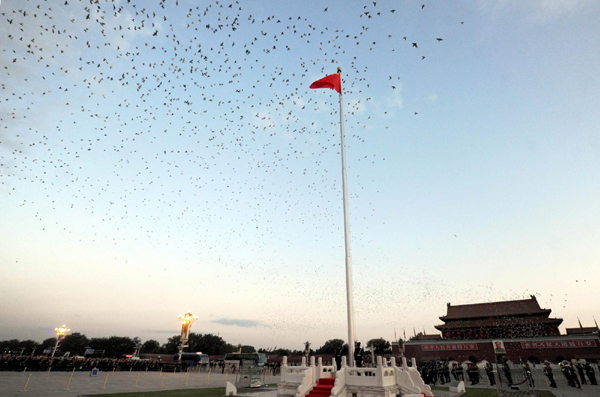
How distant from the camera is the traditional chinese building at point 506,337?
135 feet

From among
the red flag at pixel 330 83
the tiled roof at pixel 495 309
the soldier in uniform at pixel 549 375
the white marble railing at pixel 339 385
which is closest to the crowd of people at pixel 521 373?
the soldier in uniform at pixel 549 375

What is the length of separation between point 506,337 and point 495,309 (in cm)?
850

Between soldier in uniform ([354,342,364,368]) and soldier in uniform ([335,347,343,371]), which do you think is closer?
soldier in uniform ([354,342,364,368])

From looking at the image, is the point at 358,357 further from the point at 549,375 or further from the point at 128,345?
the point at 128,345

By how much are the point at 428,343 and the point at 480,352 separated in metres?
7.09

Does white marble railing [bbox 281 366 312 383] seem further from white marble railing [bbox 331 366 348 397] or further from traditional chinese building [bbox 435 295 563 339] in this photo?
traditional chinese building [bbox 435 295 563 339]

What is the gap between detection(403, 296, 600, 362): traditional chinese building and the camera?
4116cm

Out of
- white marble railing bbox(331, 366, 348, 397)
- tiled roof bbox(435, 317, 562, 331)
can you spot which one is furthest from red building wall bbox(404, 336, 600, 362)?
white marble railing bbox(331, 366, 348, 397)

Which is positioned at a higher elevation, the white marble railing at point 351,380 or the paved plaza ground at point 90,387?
the white marble railing at point 351,380

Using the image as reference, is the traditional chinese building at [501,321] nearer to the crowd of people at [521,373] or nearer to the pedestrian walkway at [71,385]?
the crowd of people at [521,373]

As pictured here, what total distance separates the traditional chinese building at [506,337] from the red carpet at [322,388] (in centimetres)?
4000

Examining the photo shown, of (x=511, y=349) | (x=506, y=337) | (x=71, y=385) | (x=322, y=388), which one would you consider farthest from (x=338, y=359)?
(x=506, y=337)

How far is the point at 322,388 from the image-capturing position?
14961mm

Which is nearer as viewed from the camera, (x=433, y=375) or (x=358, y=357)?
(x=358, y=357)
